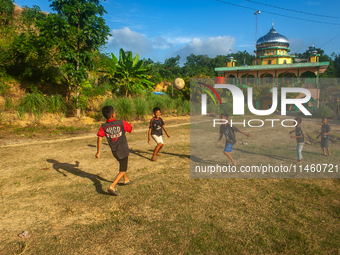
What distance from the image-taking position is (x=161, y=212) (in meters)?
3.72

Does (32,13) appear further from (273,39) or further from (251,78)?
(273,39)

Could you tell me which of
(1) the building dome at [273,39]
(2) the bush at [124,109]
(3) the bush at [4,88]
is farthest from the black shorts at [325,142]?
(1) the building dome at [273,39]

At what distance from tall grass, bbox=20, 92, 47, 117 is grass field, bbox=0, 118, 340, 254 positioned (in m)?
6.39

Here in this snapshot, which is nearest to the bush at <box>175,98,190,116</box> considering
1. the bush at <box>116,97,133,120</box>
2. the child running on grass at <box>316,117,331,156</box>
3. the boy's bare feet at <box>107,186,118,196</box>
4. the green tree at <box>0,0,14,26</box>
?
the bush at <box>116,97,133,120</box>

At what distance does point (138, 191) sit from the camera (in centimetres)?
453

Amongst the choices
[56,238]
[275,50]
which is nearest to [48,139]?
[56,238]

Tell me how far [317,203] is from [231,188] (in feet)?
4.71

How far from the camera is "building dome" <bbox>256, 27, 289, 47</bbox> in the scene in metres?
35.9

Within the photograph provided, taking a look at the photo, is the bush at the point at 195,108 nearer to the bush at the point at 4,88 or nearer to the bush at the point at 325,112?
the bush at the point at 325,112

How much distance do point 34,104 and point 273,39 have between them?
35.7 meters

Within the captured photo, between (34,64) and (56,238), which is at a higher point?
(34,64)

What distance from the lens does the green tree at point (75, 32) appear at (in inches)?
460

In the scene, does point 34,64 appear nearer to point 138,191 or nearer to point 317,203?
point 138,191

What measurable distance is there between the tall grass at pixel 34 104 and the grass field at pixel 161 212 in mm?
6391
